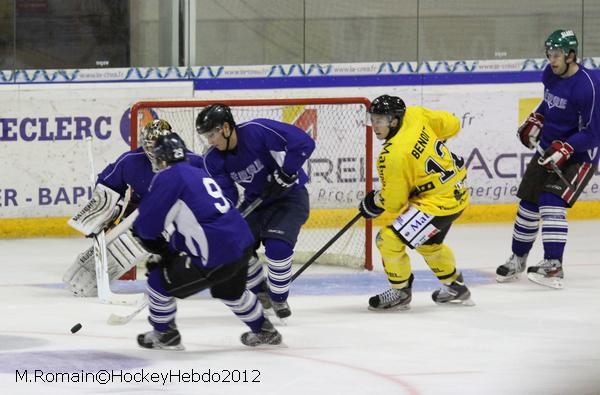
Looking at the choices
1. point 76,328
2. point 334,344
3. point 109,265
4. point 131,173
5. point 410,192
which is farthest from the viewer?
point 109,265

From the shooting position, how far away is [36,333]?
5.76m

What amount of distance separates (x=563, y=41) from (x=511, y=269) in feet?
3.97

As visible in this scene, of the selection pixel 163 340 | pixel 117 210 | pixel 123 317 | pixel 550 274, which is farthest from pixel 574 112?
pixel 163 340

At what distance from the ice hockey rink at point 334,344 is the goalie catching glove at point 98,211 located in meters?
0.36

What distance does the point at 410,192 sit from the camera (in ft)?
20.6

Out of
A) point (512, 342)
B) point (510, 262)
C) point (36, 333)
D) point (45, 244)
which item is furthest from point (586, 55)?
point (36, 333)

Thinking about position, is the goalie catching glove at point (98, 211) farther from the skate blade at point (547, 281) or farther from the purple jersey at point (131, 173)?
the skate blade at point (547, 281)

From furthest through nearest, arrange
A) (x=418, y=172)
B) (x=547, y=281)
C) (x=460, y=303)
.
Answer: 1. (x=547, y=281)
2. (x=460, y=303)
3. (x=418, y=172)

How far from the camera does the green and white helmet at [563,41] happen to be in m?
6.93

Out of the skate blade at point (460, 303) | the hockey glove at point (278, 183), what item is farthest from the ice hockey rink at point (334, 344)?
the hockey glove at point (278, 183)

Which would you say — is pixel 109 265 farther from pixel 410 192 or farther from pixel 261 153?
pixel 410 192

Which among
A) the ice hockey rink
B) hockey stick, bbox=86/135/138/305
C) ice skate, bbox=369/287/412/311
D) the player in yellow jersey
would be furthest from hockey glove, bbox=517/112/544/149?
hockey stick, bbox=86/135/138/305

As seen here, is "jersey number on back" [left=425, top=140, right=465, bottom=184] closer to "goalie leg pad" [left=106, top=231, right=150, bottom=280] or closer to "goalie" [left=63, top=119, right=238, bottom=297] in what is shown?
"goalie" [left=63, top=119, right=238, bottom=297]

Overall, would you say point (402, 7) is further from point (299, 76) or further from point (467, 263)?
point (467, 263)
